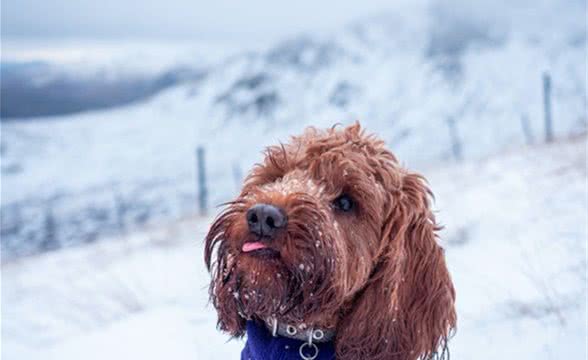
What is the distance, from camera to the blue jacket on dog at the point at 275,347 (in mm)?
2979

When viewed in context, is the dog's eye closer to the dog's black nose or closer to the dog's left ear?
the dog's left ear

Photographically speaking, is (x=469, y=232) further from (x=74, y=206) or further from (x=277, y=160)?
(x=74, y=206)

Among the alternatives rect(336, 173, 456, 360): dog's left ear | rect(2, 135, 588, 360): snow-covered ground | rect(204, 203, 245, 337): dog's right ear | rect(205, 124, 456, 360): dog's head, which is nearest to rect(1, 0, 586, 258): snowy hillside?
rect(2, 135, 588, 360): snow-covered ground

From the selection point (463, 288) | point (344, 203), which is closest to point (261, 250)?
point (344, 203)

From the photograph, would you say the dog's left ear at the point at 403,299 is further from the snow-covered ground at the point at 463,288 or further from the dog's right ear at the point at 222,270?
the snow-covered ground at the point at 463,288

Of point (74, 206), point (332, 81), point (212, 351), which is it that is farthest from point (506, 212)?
point (332, 81)

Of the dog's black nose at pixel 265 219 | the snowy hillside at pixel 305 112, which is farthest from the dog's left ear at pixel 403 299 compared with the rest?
the snowy hillside at pixel 305 112

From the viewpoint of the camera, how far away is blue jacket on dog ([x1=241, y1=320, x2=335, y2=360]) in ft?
9.77

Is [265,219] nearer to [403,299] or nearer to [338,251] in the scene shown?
[338,251]

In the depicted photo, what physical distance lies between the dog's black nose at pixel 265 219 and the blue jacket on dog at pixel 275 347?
750 mm

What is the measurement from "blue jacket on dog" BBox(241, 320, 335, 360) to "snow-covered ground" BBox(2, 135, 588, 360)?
1563 mm

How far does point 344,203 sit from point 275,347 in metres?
0.79

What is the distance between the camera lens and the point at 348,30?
59.2 metres

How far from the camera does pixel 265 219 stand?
8.23ft
